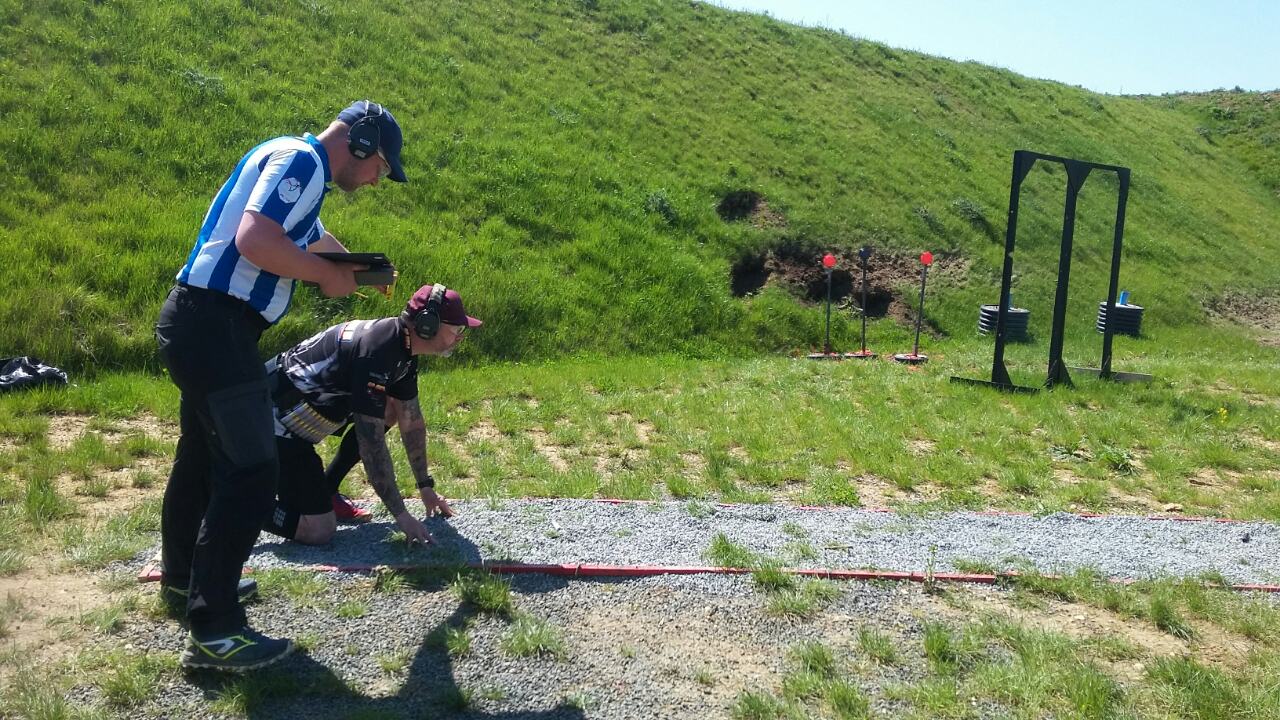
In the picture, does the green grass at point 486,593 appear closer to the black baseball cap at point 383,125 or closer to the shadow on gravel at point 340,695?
the shadow on gravel at point 340,695

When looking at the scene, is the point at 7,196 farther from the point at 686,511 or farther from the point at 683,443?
the point at 686,511

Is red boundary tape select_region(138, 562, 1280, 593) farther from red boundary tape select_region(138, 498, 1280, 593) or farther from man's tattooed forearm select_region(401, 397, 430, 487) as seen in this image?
man's tattooed forearm select_region(401, 397, 430, 487)

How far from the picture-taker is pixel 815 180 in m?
21.3

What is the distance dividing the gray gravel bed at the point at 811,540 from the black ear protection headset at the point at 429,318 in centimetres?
122

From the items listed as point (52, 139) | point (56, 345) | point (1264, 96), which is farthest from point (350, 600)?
point (1264, 96)

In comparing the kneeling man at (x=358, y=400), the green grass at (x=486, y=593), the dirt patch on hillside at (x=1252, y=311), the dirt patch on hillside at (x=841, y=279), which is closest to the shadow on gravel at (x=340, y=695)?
the green grass at (x=486, y=593)

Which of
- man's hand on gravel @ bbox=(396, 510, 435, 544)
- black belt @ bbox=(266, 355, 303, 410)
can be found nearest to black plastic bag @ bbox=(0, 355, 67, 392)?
black belt @ bbox=(266, 355, 303, 410)

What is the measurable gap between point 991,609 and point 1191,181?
1362 inches

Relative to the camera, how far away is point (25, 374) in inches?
327

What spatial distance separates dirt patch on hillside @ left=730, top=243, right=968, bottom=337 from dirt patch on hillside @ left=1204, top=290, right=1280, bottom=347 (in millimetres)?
9395

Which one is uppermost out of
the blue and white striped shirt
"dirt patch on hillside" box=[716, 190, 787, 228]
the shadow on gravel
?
"dirt patch on hillside" box=[716, 190, 787, 228]

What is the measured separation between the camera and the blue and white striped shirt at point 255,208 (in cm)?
332

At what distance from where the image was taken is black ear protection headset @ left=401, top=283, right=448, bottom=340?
430 centimetres

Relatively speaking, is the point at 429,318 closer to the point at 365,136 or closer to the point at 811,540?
the point at 365,136
